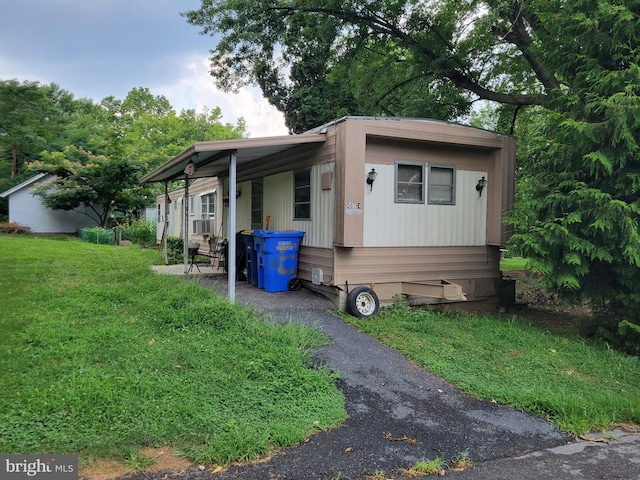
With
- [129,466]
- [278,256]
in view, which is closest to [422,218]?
[278,256]

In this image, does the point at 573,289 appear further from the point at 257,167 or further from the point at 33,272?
the point at 33,272

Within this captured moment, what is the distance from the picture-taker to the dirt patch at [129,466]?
2439 millimetres

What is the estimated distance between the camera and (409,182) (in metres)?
7.02

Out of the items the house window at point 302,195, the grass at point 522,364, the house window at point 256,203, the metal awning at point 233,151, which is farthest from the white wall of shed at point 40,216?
the grass at point 522,364

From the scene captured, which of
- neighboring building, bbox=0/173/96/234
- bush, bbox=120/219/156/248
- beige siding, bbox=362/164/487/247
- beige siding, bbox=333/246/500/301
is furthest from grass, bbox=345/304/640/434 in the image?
neighboring building, bbox=0/173/96/234

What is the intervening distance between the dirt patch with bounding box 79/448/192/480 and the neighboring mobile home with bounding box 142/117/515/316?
12.1 feet

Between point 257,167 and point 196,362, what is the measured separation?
6210 mm

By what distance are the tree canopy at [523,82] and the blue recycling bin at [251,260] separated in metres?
4.38

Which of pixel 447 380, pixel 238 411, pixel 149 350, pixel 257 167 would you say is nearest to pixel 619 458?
pixel 447 380

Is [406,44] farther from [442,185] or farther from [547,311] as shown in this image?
[547,311]

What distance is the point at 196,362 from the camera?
3869 millimetres

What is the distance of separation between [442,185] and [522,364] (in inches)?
137

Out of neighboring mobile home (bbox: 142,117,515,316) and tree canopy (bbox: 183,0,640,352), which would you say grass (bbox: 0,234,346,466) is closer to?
neighboring mobile home (bbox: 142,117,515,316)

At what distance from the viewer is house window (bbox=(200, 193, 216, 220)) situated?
43.0 feet
